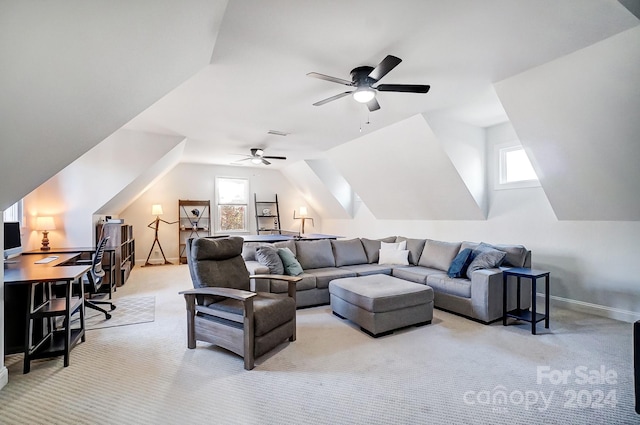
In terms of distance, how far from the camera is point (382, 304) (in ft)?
10.3

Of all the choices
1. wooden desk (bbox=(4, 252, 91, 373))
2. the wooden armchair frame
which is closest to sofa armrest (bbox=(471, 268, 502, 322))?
the wooden armchair frame

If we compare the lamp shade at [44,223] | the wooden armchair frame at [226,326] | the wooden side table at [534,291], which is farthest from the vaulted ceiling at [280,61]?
the lamp shade at [44,223]

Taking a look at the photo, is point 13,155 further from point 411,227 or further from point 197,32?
point 411,227

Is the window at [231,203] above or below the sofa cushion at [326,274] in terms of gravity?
above

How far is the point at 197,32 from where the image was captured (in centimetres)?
225

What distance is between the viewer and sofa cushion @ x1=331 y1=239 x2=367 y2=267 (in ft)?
15.9

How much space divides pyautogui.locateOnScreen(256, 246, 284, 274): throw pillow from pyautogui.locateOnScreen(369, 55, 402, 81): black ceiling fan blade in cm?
242

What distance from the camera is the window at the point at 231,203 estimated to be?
858cm

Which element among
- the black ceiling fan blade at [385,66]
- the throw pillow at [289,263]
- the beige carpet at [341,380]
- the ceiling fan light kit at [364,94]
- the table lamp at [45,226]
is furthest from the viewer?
the table lamp at [45,226]

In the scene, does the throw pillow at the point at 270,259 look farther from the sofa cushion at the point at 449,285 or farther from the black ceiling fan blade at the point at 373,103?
the black ceiling fan blade at the point at 373,103

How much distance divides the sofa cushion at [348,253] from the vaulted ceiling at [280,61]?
204 centimetres

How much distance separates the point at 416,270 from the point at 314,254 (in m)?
1.48

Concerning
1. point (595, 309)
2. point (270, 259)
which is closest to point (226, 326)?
point (270, 259)

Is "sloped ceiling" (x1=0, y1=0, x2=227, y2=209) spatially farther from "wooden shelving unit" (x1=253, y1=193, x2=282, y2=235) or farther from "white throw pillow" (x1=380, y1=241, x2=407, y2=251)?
"wooden shelving unit" (x1=253, y1=193, x2=282, y2=235)
